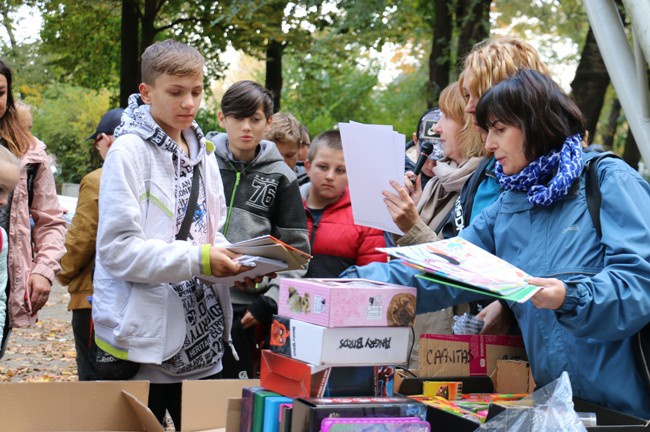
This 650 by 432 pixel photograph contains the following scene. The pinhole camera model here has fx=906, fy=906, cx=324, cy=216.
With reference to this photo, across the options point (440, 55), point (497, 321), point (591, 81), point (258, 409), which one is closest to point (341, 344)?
point (258, 409)

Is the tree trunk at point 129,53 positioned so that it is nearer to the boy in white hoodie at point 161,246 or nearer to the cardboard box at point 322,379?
the boy in white hoodie at point 161,246

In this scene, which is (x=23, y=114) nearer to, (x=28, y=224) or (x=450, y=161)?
(x=28, y=224)

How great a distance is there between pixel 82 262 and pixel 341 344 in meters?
2.78

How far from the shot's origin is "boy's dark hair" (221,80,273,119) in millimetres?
4621

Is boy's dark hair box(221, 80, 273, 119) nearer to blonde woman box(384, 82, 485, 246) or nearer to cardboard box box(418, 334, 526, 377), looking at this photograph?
blonde woman box(384, 82, 485, 246)

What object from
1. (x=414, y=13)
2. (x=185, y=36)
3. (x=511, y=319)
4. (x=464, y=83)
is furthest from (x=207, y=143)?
(x=185, y=36)

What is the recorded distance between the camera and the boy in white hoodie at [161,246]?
10.3ft

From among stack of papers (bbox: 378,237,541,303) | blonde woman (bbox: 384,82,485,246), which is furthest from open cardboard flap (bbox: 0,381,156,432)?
blonde woman (bbox: 384,82,485,246)

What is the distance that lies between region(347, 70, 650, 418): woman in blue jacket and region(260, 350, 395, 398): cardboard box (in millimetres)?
356

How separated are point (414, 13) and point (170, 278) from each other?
13336mm

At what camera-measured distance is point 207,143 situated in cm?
359

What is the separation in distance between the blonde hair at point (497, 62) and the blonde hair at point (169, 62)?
1.03 m

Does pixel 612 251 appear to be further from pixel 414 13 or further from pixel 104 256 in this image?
pixel 414 13

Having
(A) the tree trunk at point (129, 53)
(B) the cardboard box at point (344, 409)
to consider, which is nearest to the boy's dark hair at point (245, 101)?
(B) the cardboard box at point (344, 409)
